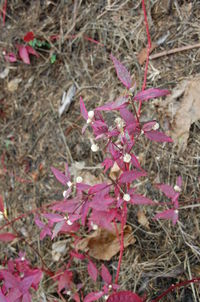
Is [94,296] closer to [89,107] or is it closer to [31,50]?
[89,107]

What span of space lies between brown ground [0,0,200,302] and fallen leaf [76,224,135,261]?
0.05 metres

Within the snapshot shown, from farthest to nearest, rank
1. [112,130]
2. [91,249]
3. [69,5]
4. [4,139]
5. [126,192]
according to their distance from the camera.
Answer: [4,139] → [69,5] → [91,249] → [126,192] → [112,130]

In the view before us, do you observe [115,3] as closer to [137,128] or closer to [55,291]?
[137,128]

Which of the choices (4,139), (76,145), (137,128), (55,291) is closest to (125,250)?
(55,291)

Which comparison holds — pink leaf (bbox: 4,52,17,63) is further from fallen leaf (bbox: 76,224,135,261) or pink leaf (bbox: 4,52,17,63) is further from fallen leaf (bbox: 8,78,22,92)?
fallen leaf (bbox: 76,224,135,261)

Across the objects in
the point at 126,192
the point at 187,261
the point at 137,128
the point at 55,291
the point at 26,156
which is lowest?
the point at 55,291

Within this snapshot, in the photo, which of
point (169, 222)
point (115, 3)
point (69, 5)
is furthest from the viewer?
point (69, 5)

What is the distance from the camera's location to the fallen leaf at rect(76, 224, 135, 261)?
170 centimetres

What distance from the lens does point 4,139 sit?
226cm

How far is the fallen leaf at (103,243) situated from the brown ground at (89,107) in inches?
1.9

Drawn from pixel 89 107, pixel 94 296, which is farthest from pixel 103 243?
pixel 89 107

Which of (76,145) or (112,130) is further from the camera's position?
(76,145)

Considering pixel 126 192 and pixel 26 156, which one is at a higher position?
pixel 126 192

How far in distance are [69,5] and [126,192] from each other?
53.1 inches
